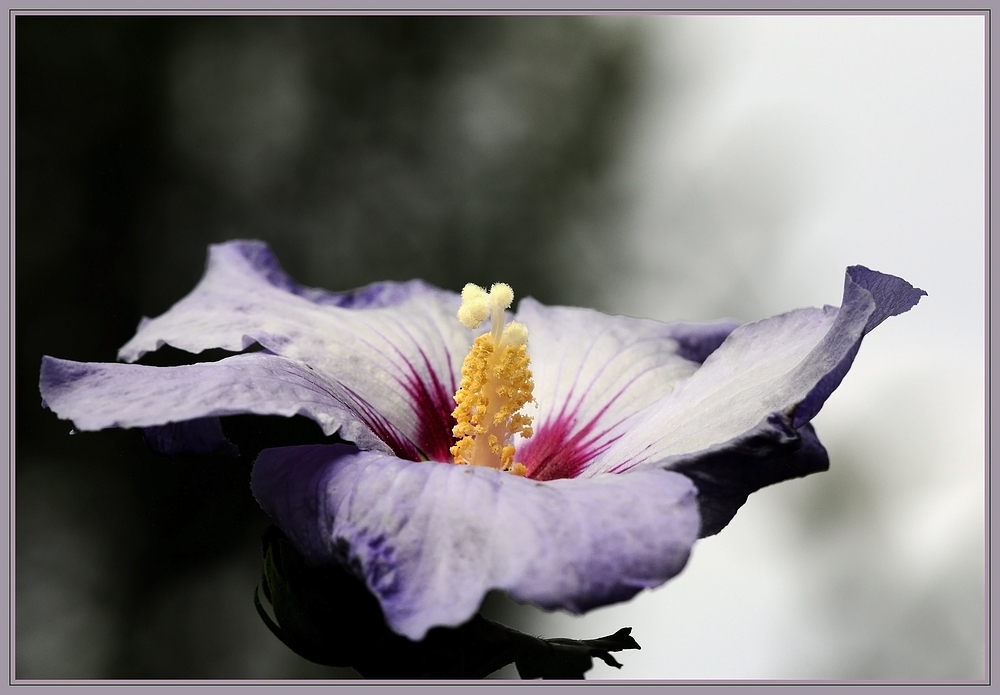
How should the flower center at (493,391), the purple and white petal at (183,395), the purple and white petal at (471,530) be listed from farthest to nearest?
the flower center at (493,391)
the purple and white petal at (183,395)
the purple and white petal at (471,530)

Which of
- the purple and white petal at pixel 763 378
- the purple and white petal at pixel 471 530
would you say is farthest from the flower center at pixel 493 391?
the purple and white petal at pixel 471 530

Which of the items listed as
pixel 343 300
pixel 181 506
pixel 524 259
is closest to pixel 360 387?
pixel 343 300

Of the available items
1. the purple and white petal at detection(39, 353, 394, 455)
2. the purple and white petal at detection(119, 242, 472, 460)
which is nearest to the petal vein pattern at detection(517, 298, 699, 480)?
the purple and white petal at detection(119, 242, 472, 460)

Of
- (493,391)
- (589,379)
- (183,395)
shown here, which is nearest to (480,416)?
(493,391)

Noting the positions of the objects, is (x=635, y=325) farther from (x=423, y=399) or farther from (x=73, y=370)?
(x=73, y=370)

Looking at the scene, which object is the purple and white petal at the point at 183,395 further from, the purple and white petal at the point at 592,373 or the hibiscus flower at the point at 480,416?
the purple and white petal at the point at 592,373

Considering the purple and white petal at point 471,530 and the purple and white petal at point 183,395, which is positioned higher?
the purple and white petal at point 183,395

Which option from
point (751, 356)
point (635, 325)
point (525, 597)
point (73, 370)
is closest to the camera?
point (525, 597)
